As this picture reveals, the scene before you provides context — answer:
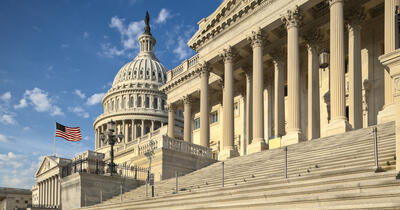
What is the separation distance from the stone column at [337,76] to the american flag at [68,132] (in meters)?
37.2

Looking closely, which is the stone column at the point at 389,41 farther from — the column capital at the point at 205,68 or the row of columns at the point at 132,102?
the row of columns at the point at 132,102

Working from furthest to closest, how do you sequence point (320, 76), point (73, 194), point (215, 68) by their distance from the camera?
point (215, 68), point (320, 76), point (73, 194)

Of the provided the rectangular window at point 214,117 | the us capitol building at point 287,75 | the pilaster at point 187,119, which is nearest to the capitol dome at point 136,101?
the pilaster at point 187,119

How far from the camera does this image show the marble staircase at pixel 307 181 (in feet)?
37.9

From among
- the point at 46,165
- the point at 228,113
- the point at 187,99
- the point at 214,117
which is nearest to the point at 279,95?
the point at 228,113

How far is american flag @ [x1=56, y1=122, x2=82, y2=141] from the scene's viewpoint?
55.2m

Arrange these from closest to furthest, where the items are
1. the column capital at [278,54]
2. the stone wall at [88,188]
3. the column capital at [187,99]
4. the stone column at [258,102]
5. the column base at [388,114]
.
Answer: the column base at [388,114] → the stone wall at [88,188] → the stone column at [258,102] → the column capital at [278,54] → the column capital at [187,99]

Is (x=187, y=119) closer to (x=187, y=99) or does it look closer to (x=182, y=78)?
(x=187, y=99)

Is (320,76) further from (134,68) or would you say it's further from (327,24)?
(134,68)

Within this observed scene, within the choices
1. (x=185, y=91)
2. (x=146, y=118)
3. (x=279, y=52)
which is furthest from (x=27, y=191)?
(x=279, y=52)

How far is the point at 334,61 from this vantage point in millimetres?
27141

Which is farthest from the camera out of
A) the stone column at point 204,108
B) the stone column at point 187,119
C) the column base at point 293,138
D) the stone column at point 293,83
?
the stone column at point 187,119

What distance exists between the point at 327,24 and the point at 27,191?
58786 millimetres

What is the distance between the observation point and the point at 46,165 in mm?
70312
